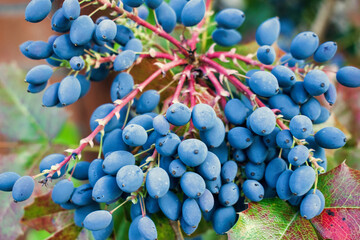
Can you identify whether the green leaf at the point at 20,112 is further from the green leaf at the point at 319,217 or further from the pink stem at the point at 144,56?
the green leaf at the point at 319,217

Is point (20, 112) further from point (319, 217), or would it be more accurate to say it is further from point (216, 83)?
point (319, 217)

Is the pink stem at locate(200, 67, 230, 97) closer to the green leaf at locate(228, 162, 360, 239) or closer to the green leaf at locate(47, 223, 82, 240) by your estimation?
the green leaf at locate(228, 162, 360, 239)

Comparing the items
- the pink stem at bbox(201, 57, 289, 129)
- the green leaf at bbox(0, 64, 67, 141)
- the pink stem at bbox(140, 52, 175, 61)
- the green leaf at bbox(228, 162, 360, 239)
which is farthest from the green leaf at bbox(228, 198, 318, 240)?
the green leaf at bbox(0, 64, 67, 141)

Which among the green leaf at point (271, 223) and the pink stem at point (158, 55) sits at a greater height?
the pink stem at point (158, 55)

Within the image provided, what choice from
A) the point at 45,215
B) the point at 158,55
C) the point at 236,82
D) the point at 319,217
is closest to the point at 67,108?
the point at 45,215

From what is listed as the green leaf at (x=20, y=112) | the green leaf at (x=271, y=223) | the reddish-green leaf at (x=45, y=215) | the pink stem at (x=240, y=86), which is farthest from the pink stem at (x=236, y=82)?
the green leaf at (x=20, y=112)

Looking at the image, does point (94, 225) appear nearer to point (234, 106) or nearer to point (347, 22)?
point (234, 106)
